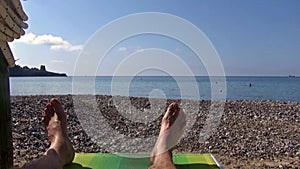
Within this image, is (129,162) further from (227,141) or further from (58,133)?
(227,141)

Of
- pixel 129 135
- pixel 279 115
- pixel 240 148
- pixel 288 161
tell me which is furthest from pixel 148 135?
pixel 279 115

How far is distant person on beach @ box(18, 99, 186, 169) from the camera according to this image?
90.3 inches

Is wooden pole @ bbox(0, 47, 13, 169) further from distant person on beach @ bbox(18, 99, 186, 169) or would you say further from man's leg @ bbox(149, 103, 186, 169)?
man's leg @ bbox(149, 103, 186, 169)

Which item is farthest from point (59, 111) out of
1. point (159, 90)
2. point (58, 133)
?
point (159, 90)

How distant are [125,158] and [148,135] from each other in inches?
147

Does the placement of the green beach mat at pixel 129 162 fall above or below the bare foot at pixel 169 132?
below

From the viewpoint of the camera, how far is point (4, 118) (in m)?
1.43

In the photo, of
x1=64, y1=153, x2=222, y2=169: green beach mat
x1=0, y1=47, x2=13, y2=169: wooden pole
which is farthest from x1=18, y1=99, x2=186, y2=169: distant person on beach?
x1=0, y1=47, x2=13, y2=169: wooden pole

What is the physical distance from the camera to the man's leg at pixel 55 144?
208 cm

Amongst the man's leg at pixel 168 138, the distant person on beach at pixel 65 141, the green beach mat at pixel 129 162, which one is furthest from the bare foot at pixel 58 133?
the man's leg at pixel 168 138

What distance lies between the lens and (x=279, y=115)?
10.3 m

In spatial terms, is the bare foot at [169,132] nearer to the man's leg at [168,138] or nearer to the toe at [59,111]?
the man's leg at [168,138]

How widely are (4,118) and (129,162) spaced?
1560 mm

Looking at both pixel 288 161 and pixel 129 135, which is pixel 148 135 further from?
pixel 288 161
